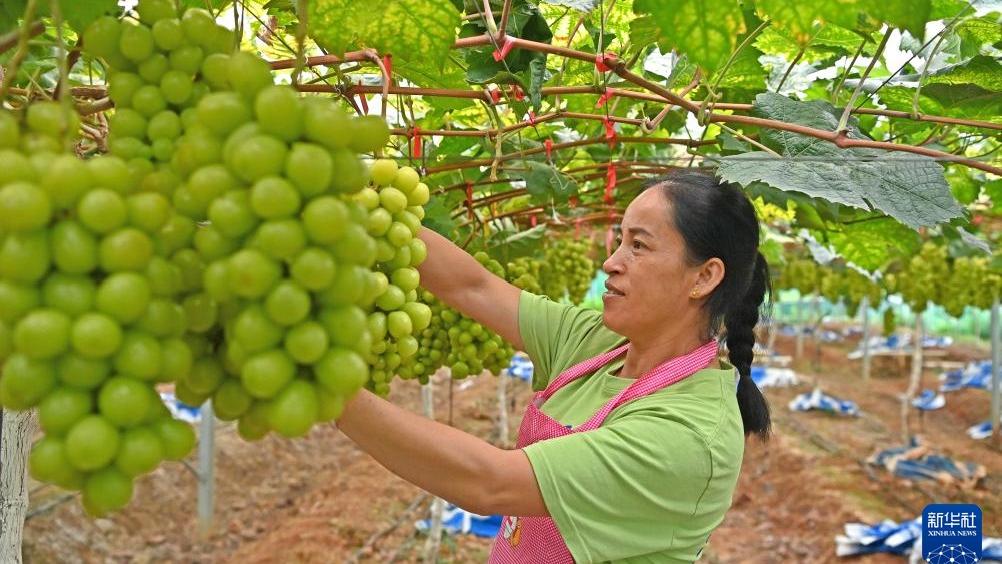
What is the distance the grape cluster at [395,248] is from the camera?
43.8 inches

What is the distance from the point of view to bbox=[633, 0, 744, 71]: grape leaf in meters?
1.02

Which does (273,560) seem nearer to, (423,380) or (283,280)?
(423,380)

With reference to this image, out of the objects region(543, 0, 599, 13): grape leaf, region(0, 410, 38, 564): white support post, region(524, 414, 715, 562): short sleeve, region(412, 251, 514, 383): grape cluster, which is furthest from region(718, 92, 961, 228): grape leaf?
region(0, 410, 38, 564): white support post

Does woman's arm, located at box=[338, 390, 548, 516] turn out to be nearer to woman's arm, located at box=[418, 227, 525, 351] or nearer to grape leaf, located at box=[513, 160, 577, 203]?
woman's arm, located at box=[418, 227, 525, 351]

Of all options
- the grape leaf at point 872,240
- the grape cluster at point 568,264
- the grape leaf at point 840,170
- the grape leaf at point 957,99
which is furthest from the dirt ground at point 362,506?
the grape leaf at point 840,170

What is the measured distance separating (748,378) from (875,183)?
2.50ft

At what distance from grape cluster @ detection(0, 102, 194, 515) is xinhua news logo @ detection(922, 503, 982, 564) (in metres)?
3.43

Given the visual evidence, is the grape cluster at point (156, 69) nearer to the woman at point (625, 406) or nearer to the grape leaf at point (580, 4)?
the woman at point (625, 406)

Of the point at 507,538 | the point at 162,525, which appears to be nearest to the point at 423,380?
the point at 507,538

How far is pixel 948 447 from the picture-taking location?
9.59m

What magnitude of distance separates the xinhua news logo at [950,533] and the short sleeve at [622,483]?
228 centimetres

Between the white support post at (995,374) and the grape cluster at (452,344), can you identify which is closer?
the grape cluster at (452,344)

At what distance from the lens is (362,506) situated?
6434 millimetres

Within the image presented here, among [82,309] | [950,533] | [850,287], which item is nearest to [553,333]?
[82,309]
